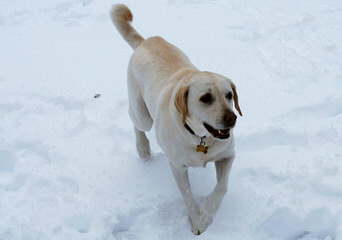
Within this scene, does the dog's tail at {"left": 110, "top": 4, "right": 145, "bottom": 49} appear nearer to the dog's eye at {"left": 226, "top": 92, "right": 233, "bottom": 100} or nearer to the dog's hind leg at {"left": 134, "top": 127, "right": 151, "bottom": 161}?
the dog's hind leg at {"left": 134, "top": 127, "right": 151, "bottom": 161}

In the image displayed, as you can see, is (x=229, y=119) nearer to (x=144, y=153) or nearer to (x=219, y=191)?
(x=219, y=191)

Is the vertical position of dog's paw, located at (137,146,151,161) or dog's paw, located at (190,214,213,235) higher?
dog's paw, located at (190,214,213,235)

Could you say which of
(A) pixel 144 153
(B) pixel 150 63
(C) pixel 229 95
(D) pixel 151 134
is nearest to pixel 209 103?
(C) pixel 229 95

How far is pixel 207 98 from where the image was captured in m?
2.46

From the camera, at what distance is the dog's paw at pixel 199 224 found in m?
2.89

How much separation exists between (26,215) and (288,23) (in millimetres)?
4394

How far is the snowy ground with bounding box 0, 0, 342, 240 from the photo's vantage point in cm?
294

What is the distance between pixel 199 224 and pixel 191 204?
0.16 m

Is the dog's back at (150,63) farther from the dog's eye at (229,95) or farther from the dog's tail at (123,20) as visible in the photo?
the dog's eye at (229,95)

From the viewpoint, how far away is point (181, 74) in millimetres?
3029

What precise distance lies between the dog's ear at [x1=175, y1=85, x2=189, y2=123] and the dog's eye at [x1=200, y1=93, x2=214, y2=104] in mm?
126

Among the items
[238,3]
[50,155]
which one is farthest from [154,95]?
[238,3]

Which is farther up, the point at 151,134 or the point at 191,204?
the point at 191,204

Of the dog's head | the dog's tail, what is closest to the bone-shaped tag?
the dog's head
